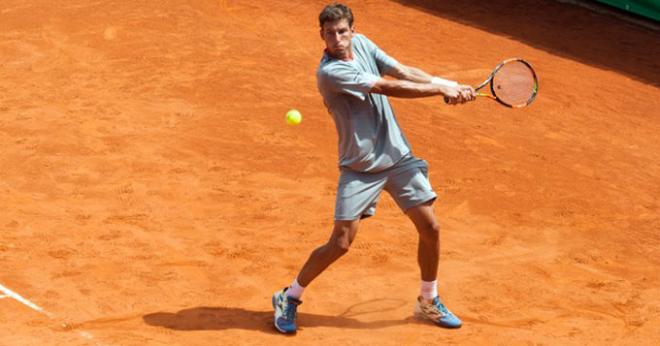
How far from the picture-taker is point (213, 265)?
9.41 meters

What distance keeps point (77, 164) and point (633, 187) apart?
5266mm

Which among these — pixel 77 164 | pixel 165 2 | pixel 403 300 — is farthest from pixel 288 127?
pixel 165 2

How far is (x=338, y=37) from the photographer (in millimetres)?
7750

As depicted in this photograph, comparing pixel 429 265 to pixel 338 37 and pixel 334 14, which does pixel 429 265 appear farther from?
pixel 334 14

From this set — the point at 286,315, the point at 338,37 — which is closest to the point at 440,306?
the point at 286,315

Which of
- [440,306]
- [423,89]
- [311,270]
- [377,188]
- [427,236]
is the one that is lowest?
[440,306]

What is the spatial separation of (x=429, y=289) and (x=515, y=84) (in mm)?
1785

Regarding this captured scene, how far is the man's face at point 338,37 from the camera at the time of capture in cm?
771

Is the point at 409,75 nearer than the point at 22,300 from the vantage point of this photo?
Yes

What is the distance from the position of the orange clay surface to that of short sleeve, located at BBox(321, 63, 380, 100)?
1.77 meters

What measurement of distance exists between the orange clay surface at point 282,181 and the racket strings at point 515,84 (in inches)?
55.8

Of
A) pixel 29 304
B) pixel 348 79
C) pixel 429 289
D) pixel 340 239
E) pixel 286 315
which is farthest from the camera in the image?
pixel 29 304

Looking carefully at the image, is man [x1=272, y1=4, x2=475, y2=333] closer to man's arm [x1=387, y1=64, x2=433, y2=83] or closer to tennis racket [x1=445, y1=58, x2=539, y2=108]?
man's arm [x1=387, y1=64, x2=433, y2=83]

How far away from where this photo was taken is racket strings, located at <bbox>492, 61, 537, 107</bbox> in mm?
9055
